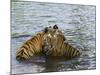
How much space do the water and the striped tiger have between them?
5 centimetres

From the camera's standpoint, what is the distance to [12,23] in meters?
2.50

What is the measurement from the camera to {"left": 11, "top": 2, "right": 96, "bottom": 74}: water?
8.27ft

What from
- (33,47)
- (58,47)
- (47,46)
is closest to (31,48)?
(33,47)

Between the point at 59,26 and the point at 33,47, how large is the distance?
1.33 feet

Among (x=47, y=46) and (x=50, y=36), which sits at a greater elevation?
(x=50, y=36)

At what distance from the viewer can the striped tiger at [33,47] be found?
2.53 meters

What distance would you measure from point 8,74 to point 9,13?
0.66m

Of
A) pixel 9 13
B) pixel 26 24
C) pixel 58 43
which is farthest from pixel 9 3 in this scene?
pixel 58 43

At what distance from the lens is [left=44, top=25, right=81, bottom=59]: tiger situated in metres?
2.65

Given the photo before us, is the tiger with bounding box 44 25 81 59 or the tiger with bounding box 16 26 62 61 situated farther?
the tiger with bounding box 44 25 81 59

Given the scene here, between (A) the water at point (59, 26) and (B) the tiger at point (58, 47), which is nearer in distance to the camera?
(A) the water at point (59, 26)

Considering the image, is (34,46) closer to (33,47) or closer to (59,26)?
(33,47)

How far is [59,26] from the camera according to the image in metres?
2.71

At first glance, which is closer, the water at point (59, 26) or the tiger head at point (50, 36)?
the water at point (59, 26)
